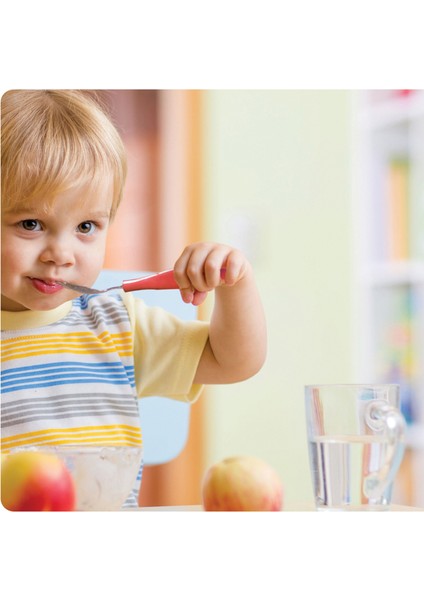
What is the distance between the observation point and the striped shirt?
0.72 m

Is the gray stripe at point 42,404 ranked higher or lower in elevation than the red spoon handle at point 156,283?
lower

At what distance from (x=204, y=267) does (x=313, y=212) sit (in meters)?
0.86

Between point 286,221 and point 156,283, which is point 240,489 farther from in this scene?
point 286,221

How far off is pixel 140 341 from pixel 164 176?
25.9 inches

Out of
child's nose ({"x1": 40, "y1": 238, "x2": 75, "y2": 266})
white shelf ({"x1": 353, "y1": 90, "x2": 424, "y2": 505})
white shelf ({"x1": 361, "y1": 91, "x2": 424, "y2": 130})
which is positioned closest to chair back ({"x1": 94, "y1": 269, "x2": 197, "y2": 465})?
child's nose ({"x1": 40, "y1": 238, "x2": 75, "y2": 266})

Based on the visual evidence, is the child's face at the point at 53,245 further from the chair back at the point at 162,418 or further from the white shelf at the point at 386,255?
the white shelf at the point at 386,255

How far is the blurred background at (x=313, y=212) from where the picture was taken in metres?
1.39

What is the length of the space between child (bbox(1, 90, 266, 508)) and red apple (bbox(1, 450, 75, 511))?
126 mm

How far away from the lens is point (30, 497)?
566 millimetres

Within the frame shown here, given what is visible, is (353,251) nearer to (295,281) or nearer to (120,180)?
(295,281)

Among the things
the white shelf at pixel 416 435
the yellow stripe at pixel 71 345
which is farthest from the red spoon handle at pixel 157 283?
the white shelf at pixel 416 435

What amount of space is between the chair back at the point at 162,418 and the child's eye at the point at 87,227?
0.12 metres

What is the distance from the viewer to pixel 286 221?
1.44 metres

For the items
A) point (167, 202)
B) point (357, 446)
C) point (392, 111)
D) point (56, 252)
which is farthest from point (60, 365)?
point (392, 111)
